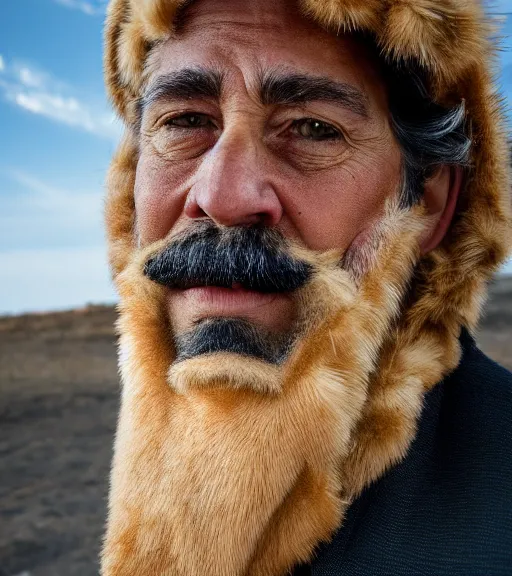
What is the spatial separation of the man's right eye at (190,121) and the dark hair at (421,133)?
51 centimetres

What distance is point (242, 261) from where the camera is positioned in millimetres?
1628

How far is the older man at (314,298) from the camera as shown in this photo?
4.92 feet

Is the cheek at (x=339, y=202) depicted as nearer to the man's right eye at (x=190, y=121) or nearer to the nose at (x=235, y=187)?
the nose at (x=235, y=187)

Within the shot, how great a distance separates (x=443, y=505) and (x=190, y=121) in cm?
121

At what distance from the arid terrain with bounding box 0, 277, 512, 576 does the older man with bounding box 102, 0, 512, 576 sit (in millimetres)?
456

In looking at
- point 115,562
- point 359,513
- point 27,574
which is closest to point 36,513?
point 27,574

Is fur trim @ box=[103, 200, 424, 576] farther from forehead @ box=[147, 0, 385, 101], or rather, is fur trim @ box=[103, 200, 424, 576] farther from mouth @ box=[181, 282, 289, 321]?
forehead @ box=[147, 0, 385, 101]

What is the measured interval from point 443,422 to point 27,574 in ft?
12.1

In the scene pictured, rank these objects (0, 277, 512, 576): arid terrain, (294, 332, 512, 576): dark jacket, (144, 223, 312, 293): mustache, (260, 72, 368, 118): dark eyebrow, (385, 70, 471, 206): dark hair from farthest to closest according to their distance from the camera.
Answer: (0, 277, 512, 576): arid terrain, (385, 70, 471, 206): dark hair, (260, 72, 368, 118): dark eyebrow, (144, 223, 312, 293): mustache, (294, 332, 512, 576): dark jacket

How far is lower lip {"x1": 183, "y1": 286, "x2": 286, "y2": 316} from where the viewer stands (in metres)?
1.65

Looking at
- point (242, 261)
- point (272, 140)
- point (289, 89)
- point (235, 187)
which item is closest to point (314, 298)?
point (242, 261)

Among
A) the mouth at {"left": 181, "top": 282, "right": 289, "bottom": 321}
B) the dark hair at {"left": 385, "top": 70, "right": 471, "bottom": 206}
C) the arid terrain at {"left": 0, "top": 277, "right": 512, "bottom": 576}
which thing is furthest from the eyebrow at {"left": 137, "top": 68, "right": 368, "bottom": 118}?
the arid terrain at {"left": 0, "top": 277, "right": 512, "bottom": 576}

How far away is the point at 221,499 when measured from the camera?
58.4 inches

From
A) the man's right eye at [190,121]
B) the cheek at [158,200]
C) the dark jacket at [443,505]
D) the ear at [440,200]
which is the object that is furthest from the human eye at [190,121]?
the dark jacket at [443,505]
